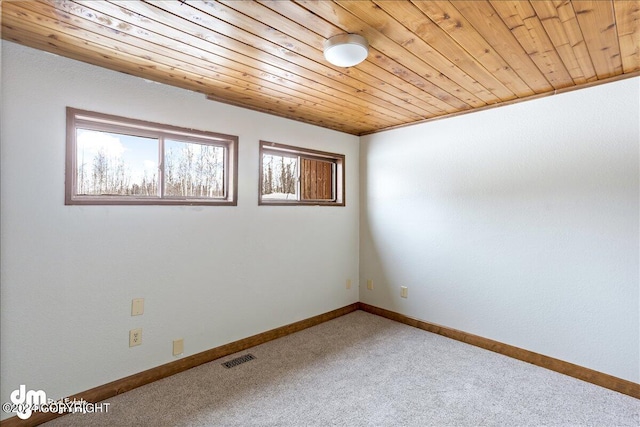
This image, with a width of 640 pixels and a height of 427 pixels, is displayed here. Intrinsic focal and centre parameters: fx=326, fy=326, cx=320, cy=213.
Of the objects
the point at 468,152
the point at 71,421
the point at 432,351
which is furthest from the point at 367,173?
the point at 71,421

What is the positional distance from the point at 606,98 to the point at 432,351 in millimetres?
2388

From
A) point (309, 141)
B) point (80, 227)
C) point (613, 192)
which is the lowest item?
point (80, 227)

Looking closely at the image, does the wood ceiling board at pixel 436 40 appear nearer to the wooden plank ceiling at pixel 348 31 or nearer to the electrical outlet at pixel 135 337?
the wooden plank ceiling at pixel 348 31

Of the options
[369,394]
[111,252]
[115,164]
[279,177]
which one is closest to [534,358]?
[369,394]

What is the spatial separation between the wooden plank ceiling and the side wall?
37cm

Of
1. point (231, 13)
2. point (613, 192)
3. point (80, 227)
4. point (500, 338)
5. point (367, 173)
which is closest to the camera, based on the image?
point (231, 13)

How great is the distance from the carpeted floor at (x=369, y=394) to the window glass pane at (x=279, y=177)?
58.2 inches

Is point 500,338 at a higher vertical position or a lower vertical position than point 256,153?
lower

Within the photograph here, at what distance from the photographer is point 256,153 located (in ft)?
9.91

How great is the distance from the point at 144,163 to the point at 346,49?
1.69 m

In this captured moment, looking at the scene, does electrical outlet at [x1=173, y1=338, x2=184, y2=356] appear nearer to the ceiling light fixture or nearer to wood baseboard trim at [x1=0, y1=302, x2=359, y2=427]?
wood baseboard trim at [x1=0, y1=302, x2=359, y2=427]

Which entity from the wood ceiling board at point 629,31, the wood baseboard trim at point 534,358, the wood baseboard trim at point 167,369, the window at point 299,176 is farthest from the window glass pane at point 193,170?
the wood ceiling board at point 629,31

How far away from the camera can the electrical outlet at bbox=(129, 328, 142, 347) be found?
2270 mm

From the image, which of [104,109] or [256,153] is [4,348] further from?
[256,153]
